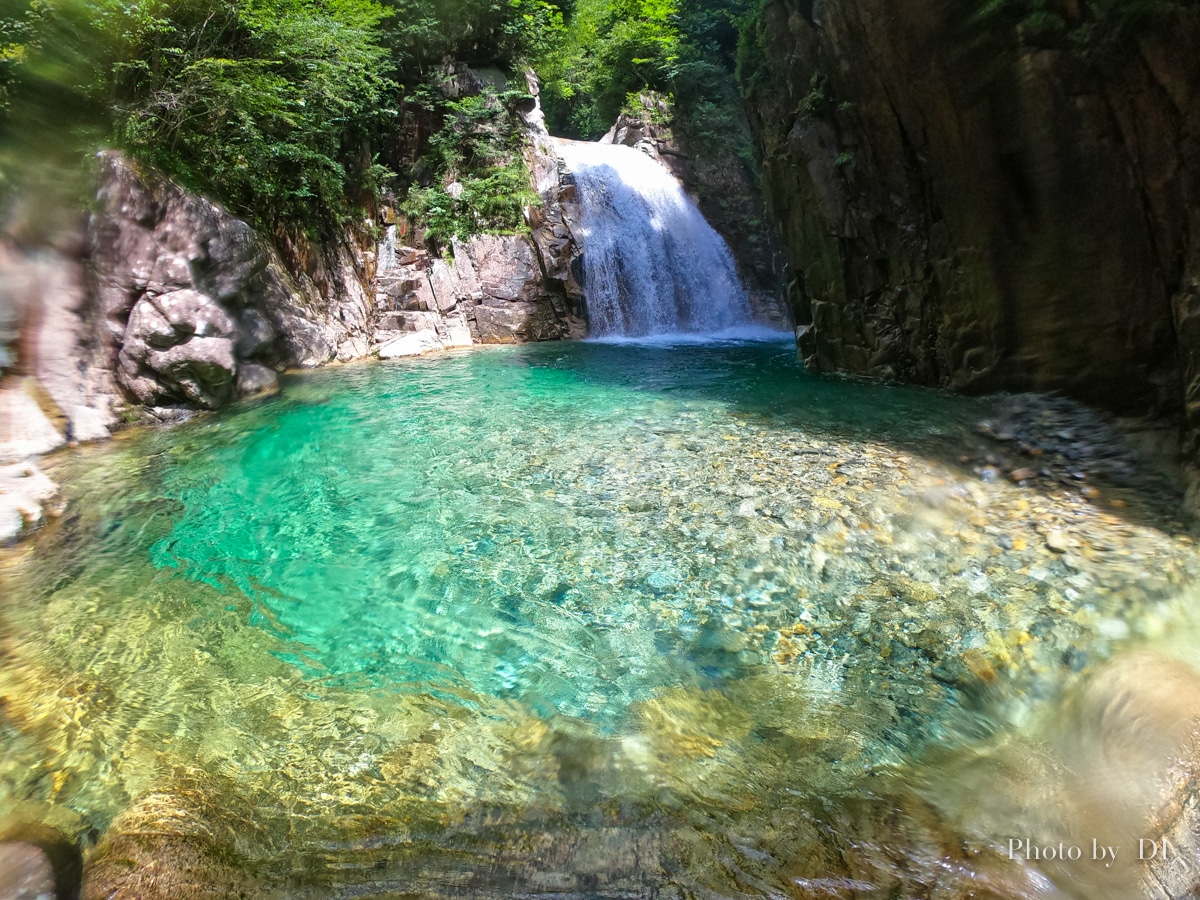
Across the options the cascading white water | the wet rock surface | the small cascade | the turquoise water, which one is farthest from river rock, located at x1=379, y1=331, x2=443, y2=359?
the turquoise water

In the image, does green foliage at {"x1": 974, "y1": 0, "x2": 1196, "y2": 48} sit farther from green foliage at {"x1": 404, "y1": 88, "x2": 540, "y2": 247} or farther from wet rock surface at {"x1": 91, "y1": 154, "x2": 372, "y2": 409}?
green foliage at {"x1": 404, "y1": 88, "x2": 540, "y2": 247}

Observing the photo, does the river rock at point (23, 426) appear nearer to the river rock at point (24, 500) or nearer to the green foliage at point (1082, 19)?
the river rock at point (24, 500)

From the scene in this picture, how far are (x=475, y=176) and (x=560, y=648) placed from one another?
53.9 ft

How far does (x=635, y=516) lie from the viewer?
188 inches

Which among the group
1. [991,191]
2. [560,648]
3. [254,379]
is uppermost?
[991,191]

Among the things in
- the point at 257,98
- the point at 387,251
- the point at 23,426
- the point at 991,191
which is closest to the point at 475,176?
the point at 387,251

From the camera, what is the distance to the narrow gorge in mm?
2197

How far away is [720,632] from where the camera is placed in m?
3.40

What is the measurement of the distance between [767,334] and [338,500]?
520 inches

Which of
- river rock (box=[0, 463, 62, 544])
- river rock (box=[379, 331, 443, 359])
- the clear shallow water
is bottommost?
the clear shallow water

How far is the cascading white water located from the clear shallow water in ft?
35.8

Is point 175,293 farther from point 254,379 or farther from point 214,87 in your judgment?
point 214,87

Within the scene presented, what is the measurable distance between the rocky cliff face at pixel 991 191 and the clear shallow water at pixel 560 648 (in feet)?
4.68

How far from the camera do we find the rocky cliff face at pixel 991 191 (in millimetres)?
4855
